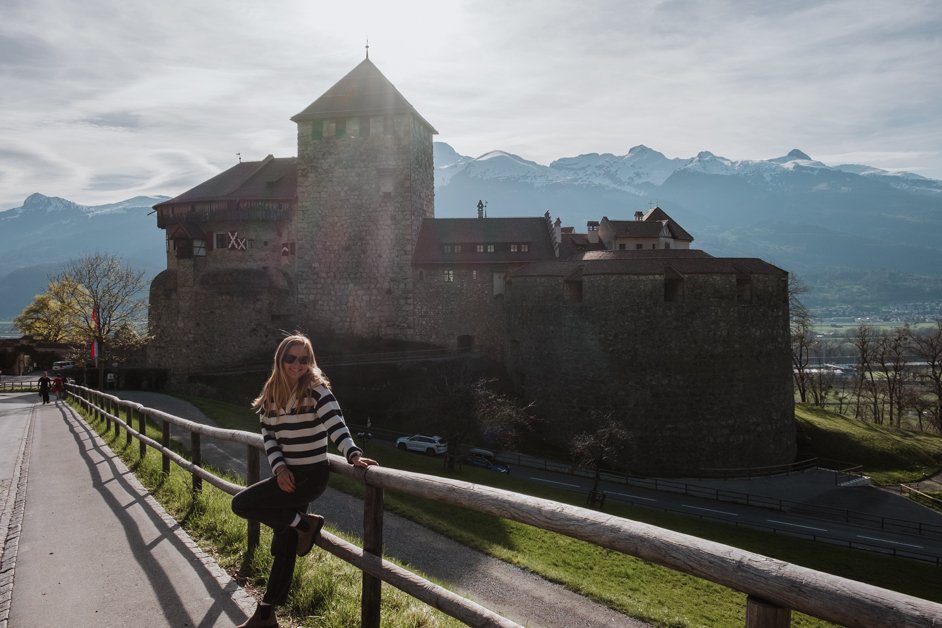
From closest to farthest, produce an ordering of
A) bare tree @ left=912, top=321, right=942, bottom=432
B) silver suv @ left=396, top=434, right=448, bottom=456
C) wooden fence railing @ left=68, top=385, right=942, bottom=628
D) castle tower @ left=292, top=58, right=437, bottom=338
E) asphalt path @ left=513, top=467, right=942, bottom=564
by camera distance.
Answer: wooden fence railing @ left=68, top=385, right=942, bottom=628
asphalt path @ left=513, top=467, right=942, bottom=564
silver suv @ left=396, top=434, right=448, bottom=456
castle tower @ left=292, top=58, right=437, bottom=338
bare tree @ left=912, top=321, right=942, bottom=432

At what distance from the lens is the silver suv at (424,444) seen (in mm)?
31250

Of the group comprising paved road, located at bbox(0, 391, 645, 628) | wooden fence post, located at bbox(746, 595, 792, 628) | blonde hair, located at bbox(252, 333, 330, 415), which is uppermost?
blonde hair, located at bbox(252, 333, 330, 415)

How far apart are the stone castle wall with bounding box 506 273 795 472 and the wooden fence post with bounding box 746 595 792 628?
103ft

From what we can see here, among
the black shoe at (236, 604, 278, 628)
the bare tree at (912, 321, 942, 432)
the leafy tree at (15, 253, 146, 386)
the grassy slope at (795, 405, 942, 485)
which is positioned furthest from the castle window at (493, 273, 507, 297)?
the black shoe at (236, 604, 278, 628)

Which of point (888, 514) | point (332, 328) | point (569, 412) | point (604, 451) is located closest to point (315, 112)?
point (332, 328)

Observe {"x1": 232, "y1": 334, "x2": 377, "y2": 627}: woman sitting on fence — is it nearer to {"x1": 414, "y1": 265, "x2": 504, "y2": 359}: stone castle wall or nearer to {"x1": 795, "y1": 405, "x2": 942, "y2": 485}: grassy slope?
{"x1": 414, "y1": 265, "x2": 504, "y2": 359}: stone castle wall

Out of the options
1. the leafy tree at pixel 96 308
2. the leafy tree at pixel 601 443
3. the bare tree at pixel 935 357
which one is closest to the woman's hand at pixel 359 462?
the leafy tree at pixel 601 443

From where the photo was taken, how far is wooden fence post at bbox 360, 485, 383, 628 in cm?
437

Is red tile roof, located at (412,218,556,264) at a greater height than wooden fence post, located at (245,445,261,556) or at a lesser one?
greater

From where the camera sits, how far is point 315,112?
134 feet

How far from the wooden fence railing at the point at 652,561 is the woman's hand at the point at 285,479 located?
0.38 m

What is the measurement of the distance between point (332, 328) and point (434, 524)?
95.8ft

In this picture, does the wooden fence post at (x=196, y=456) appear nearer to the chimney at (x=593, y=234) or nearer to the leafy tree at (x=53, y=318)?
the leafy tree at (x=53, y=318)

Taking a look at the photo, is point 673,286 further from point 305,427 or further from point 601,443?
point 305,427
